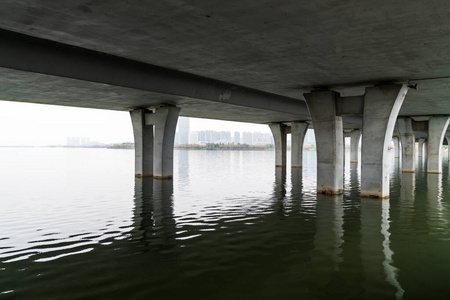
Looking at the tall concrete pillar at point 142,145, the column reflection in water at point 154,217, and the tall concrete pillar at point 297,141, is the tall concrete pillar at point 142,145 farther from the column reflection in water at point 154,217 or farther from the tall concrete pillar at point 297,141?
the tall concrete pillar at point 297,141

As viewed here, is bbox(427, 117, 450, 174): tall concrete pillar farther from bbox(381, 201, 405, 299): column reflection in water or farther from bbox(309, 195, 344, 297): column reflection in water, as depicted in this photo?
bbox(381, 201, 405, 299): column reflection in water

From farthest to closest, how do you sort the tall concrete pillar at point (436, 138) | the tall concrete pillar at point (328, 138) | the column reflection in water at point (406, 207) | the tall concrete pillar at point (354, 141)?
the tall concrete pillar at point (354, 141), the tall concrete pillar at point (436, 138), the tall concrete pillar at point (328, 138), the column reflection in water at point (406, 207)

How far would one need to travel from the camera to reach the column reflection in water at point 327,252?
7473 millimetres

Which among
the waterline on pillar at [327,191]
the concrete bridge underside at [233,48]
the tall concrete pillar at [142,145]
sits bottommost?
the waterline on pillar at [327,191]

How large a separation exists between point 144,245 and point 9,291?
13.0 feet

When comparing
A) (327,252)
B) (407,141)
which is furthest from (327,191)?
(407,141)

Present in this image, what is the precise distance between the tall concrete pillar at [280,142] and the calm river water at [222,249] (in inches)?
1340

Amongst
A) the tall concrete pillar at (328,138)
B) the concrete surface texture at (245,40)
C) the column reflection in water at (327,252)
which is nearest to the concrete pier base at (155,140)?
the concrete surface texture at (245,40)

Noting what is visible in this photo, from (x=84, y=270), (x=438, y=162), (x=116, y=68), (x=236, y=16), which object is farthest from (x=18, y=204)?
(x=438, y=162)

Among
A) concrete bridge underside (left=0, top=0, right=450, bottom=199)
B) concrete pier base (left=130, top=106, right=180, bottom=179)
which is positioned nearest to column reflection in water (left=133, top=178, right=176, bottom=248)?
concrete bridge underside (left=0, top=0, right=450, bottom=199)

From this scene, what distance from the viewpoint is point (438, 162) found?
41.3 m

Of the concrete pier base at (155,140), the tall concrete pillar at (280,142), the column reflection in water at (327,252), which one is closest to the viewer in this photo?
the column reflection in water at (327,252)

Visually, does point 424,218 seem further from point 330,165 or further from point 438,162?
point 438,162

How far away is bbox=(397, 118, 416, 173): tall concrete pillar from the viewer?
42844 millimetres
